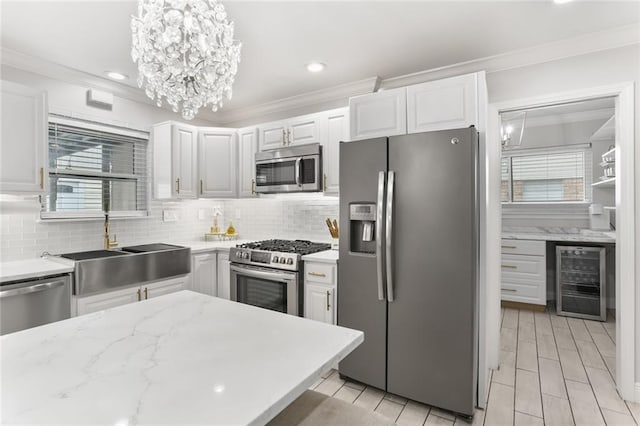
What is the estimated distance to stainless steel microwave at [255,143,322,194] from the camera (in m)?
3.18

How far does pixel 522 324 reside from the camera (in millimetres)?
3875

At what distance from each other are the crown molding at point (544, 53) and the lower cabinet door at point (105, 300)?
10.1 feet

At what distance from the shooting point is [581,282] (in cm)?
404

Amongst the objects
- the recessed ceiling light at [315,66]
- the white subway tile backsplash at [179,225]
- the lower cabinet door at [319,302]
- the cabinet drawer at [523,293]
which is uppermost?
the recessed ceiling light at [315,66]

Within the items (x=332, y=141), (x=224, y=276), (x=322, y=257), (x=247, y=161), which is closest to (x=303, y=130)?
(x=332, y=141)

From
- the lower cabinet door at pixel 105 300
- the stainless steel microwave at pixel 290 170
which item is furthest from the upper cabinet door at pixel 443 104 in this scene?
the lower cabinet door at pixel 105 300


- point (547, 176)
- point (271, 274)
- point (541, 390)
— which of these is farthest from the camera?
point (547, 176)

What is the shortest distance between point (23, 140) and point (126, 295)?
4.58 ft

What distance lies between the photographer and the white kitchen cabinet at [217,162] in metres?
3.76

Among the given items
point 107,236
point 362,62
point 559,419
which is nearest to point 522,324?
point 559,419

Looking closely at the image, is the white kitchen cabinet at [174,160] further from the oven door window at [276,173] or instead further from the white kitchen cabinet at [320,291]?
the white kitchen cabinet at [320,291]

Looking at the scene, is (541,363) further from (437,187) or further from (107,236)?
(107,236)

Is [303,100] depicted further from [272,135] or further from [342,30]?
[342,30]

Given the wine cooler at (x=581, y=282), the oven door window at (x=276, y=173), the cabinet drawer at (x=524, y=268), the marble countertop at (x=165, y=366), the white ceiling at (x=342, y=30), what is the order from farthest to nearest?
the cabinet drawer at (x=524, y=268)
the wine cooler at (x=581, y=282)
the oven door window at (x=276, y=173)
the white ceiling at (x=342, y=30)
the marble countertop at (x=165, y=366)
